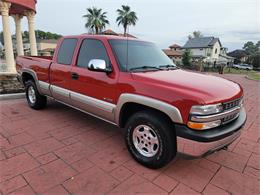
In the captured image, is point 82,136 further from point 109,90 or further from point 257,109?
point 257,109

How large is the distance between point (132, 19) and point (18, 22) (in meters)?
28.1

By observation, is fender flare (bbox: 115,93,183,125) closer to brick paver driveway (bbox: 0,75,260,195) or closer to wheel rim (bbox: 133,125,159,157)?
wheel rim (bbox: 133,125,159,157)

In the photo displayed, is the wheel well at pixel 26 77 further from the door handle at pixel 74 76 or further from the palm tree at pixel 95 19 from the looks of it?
the palm tree at pixel 95 19

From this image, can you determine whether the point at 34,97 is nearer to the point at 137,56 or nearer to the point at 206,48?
the point at 137,56

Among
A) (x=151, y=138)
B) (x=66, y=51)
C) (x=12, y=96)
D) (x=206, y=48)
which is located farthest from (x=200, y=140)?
(x=206, y=48)

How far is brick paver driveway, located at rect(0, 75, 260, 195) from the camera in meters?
2.37

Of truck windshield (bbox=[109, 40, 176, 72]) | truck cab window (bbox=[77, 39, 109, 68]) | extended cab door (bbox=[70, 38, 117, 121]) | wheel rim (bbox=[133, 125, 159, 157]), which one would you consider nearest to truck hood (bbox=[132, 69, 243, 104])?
truck windshield (bbox=[109, 40, 176, 72])

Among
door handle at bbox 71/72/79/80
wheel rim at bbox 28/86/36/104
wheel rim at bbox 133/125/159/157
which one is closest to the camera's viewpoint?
wheel rim at bbox 133/125/159/157

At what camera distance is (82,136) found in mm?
3688

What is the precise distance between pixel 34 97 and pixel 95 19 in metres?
34.0

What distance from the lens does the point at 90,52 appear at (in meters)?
3.51

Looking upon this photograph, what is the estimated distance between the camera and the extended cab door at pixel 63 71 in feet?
12.6

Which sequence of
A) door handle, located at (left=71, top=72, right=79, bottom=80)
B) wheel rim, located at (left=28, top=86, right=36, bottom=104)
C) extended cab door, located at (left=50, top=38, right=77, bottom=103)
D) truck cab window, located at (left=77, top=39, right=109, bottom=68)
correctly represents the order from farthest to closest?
wheel rim, located at (left=28, top=86, right=36, bottom=104)
extended cab door, located at (left=50, top=38, right=77, bottom=103)
door handle, located at (left=71, top=72, right=79, bottom=80)
truck cab window, located at (left=77, top=39, right=109, bottom=68)

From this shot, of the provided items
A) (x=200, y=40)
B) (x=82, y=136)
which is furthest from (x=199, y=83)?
(x=200, y=40)
